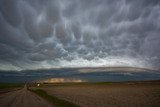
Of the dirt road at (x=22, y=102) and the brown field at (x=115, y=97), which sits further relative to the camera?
the brown field at (x=115, y=97)

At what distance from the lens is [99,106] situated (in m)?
27.5

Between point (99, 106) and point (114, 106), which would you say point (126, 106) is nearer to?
point (114, 106)

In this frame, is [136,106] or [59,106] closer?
[136,106]

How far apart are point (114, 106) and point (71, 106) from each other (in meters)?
5.98

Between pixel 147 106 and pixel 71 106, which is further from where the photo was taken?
pixel 71 106

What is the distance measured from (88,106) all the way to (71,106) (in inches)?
94.8

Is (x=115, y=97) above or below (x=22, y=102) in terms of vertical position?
above

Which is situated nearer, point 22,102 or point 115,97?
point 22,102

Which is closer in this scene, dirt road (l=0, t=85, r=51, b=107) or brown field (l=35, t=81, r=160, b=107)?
dirt road (l=0, t=85, r=51, b=107)

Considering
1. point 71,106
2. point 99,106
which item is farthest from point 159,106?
point 71,106

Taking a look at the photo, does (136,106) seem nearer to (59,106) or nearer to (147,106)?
(147,106)

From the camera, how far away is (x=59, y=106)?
28.5 metres

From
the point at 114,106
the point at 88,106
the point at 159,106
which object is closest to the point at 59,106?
the point at 88,106

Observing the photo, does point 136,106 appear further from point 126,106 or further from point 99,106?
point 99,106
